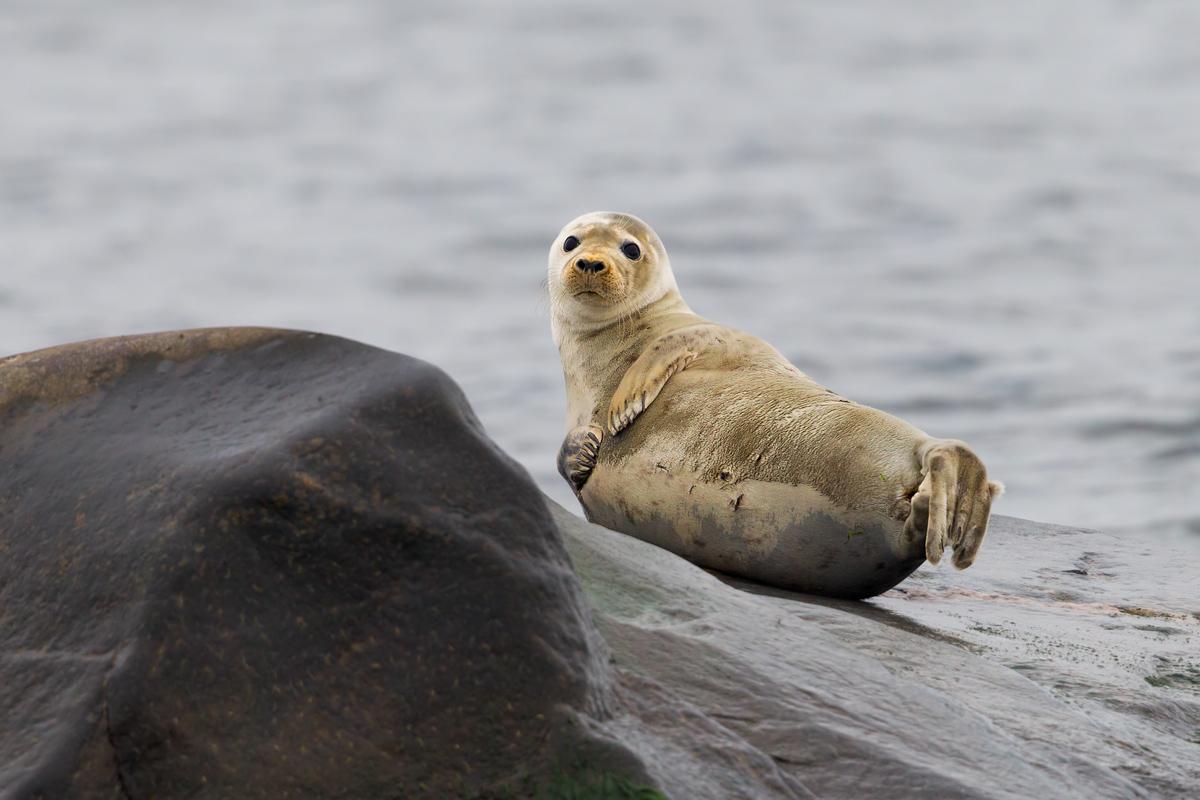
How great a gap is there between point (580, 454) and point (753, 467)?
0.71m

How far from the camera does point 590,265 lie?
21.2 ft

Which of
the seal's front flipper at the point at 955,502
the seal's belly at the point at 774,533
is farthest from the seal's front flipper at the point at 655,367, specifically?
the seal's front flipper at the point at 955,502

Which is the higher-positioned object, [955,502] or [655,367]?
[655,367]

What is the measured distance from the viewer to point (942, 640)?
4.93 meters

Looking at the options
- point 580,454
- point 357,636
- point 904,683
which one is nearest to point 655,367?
point 580,454

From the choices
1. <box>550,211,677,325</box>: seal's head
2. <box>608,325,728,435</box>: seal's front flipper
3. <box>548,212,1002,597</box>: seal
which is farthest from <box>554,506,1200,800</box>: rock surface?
<box>550,211,677,325</box>: seal's head

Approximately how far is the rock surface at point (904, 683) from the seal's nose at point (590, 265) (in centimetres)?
145

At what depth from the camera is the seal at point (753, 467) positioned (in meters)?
5.28

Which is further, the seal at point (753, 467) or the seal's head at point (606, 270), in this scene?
the seal's head at point (606, 270)

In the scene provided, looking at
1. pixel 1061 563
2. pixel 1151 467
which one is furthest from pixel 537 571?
pixel 1151 467

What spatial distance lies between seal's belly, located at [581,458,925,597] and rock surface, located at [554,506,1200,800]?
105 millimetres

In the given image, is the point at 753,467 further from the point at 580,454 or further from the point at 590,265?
the point at 590,265

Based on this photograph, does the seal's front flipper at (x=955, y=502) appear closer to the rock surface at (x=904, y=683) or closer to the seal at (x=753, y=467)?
the seal at (x=753, y=467)

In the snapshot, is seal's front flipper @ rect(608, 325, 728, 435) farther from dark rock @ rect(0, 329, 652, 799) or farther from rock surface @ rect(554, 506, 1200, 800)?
dark rock @ rect(0, 329, 652, 799)
